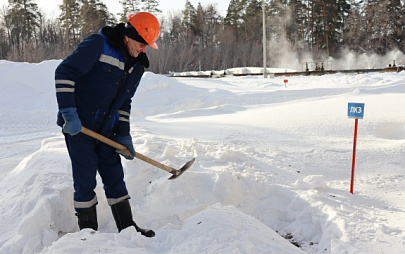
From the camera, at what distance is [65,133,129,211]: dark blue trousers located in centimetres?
221

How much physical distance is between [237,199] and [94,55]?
5.90ft

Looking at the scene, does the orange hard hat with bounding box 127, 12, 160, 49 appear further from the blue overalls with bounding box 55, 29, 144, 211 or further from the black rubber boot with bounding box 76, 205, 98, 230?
the black rubber boot with bounding box 76, 205, 98, 230

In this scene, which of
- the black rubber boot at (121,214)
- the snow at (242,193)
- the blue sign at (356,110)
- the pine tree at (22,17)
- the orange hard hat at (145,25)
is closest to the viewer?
the snow at (242,193)

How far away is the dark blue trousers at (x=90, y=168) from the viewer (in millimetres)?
2213

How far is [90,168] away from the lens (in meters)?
2.24

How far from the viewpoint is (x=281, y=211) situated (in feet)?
9.50

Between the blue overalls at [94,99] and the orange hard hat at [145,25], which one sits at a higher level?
the orange hard hat at [145,25]

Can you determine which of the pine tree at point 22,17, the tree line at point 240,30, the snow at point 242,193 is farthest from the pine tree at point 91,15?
the snow at point 242,193

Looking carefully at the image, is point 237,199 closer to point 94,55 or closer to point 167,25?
point 94,55

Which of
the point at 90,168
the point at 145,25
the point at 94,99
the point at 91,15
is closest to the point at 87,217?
the point at 90,168

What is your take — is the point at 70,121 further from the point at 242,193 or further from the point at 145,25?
the point at 242,193

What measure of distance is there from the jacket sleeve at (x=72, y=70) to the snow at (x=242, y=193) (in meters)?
0.85

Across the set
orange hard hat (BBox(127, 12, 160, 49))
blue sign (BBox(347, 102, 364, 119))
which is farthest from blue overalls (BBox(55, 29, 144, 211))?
blue sign (BBox(347, 102, 364, 119))

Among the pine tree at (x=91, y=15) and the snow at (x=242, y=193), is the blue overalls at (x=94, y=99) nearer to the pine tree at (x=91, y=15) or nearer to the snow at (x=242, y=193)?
the snow at (x=242, y=193)
